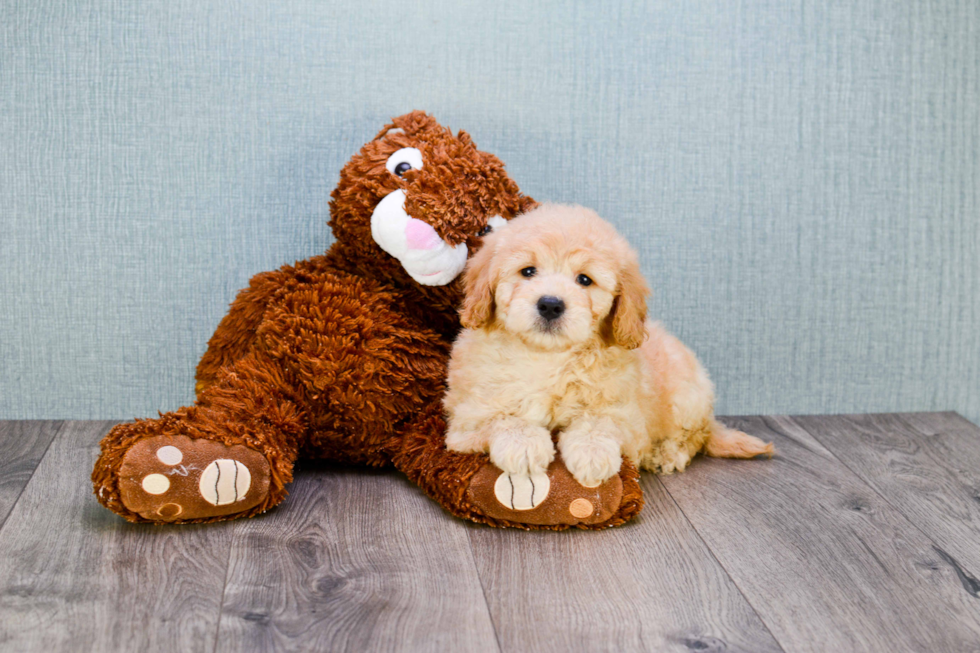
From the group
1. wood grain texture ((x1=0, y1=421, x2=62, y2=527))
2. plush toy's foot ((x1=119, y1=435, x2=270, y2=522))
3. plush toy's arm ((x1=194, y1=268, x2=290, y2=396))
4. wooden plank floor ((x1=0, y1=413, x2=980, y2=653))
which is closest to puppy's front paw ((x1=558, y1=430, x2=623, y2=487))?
wooden plank floor ((x1=0, y1=413, x2=980, y2=653))

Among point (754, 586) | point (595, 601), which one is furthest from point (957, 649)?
point (595, 601)

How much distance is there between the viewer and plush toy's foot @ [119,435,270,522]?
57.4 inches

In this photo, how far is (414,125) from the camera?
184 cm

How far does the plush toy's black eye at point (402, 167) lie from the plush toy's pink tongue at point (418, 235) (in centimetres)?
13

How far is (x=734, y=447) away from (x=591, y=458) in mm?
576

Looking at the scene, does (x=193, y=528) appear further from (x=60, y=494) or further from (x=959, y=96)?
(x=959, y=96)

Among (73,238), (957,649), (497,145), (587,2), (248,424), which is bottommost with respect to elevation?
(957,649)

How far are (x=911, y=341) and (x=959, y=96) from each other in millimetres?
607

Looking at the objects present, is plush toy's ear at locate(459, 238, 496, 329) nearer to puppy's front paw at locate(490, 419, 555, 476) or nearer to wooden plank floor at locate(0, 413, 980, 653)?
puppy's front paw at locate(490, 419, 555, 476)

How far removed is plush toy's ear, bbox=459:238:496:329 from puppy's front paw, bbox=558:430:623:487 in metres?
0.26

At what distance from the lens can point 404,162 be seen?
69.8 inches

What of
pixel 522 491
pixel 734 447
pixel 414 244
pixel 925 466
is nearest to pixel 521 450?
pixel 522 491

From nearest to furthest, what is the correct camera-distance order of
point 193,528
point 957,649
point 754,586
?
point 957,649, point 754,586, point 193,528

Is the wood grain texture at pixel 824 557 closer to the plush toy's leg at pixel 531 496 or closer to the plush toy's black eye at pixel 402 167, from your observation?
the plush toy's leg at pixel 531 496
